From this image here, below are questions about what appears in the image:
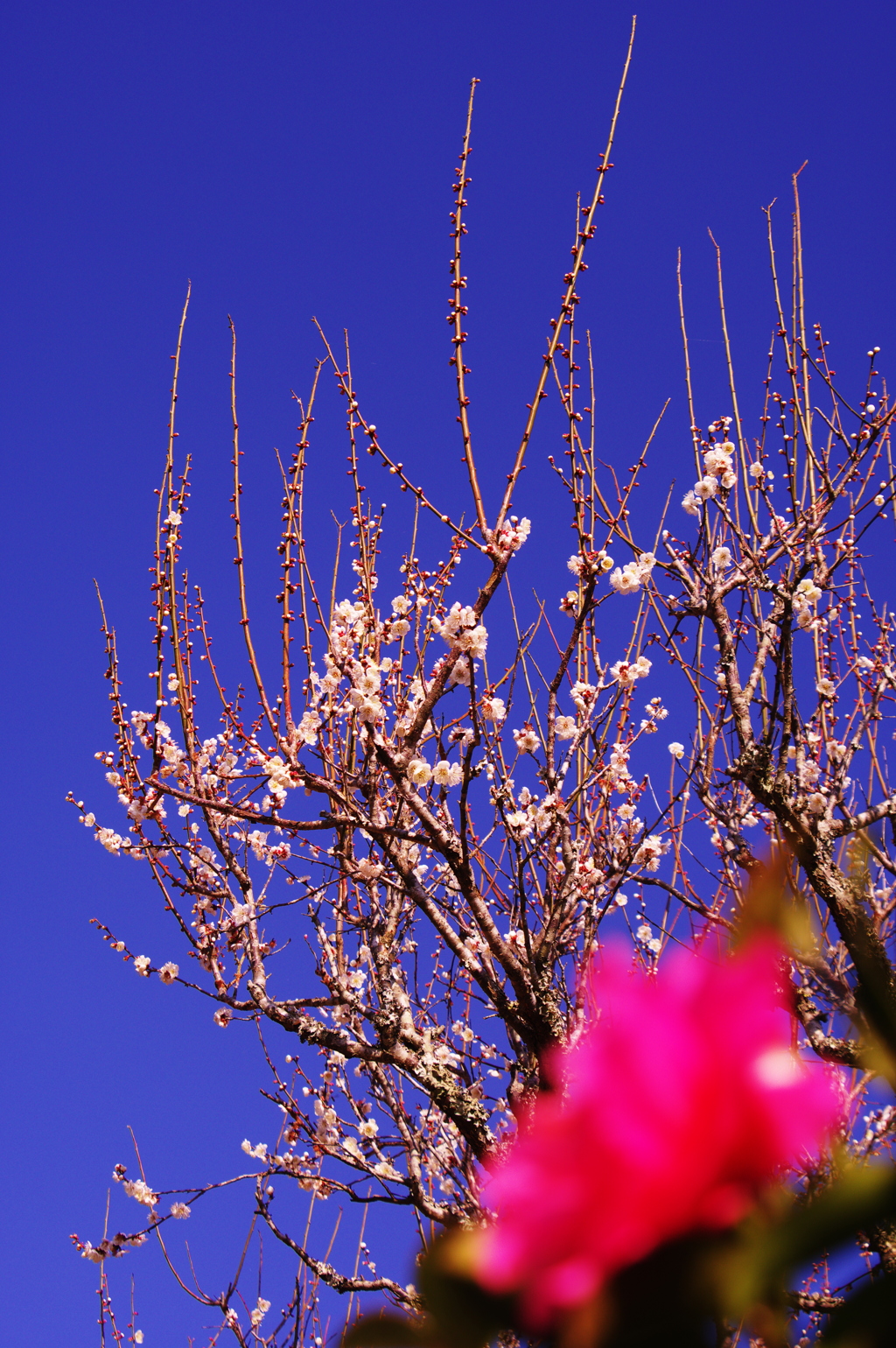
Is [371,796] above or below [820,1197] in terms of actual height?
above

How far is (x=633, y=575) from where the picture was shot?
13.8ft

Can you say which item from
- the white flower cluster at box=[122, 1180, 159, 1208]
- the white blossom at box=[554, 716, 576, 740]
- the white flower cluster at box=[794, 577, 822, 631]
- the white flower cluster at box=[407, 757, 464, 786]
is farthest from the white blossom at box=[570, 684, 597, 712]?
the white flower cluster at box=[122, 1180, 159, 1208]

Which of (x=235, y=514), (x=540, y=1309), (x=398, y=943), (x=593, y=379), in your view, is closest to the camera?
(x=540, y=1309)

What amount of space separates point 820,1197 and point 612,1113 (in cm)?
8

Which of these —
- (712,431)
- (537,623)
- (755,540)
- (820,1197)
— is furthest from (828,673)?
(820,1197)

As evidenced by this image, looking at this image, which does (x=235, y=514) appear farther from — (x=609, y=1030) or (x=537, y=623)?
(x=609, y=1030)

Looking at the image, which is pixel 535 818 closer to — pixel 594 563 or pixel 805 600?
pixel 594 563

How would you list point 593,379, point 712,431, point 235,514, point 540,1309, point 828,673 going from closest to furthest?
point 540,1309
point 235,514
point 593,379
point 712,431
point 828,673

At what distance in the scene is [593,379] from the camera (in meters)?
4.29

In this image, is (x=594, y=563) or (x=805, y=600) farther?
(x=805, y=600)

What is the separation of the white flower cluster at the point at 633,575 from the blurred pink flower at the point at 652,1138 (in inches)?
→ 151

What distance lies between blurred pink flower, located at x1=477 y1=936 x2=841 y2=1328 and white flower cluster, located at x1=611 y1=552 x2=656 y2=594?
3830 millimetres

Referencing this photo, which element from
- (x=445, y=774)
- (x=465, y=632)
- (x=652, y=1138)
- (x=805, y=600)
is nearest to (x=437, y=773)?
(x=445, y=774)

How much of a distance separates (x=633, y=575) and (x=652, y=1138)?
13.2 feet
